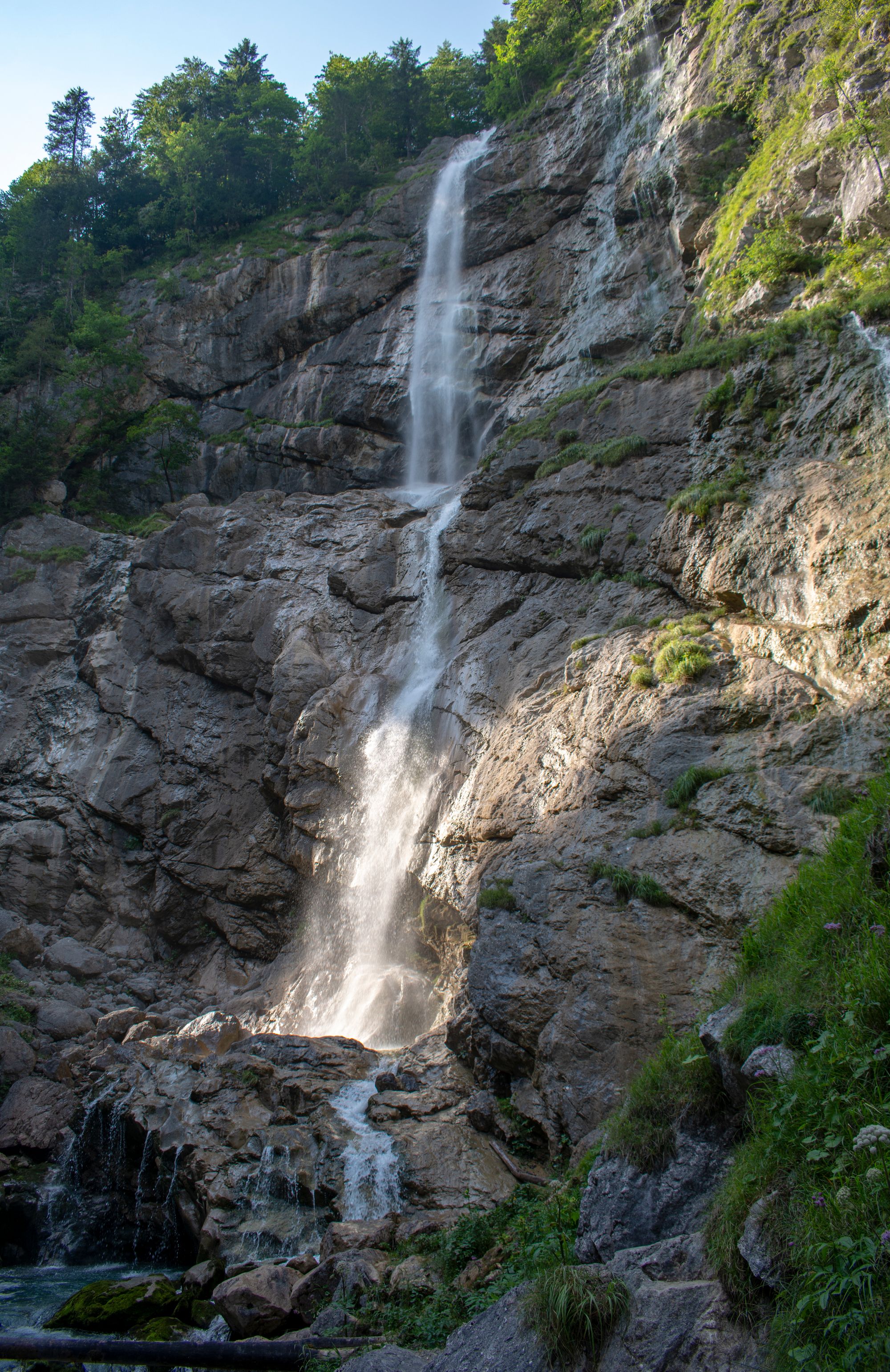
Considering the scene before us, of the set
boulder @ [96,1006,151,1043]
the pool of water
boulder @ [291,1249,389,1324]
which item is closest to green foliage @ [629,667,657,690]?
boulder @ [291,1249,389,1324]

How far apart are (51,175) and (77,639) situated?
32.7m

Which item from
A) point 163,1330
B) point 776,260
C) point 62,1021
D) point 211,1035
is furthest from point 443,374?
point 163,1330

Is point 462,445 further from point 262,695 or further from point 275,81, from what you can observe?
point 275,81

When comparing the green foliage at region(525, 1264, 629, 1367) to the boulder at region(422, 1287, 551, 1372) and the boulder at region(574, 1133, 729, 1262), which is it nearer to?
the boulder at region(422, 1287, 551, 1372)

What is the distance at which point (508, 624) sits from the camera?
17.9m

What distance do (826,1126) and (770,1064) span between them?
0.64 metres

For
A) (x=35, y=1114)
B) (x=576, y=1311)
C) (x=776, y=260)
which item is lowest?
(x=35, y=1114)

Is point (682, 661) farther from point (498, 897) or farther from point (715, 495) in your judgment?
point (498, 897)

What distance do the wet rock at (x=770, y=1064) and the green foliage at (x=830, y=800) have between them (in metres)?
4.48

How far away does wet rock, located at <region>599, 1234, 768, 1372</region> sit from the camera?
3867mm

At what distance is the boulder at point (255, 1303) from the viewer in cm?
761

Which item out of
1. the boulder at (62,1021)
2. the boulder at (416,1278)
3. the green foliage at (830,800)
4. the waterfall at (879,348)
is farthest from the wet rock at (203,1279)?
the waterfall at (879,348)

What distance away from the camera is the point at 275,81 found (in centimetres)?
4531

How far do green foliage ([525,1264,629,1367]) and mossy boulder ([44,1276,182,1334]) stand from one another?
5659 millimetres
